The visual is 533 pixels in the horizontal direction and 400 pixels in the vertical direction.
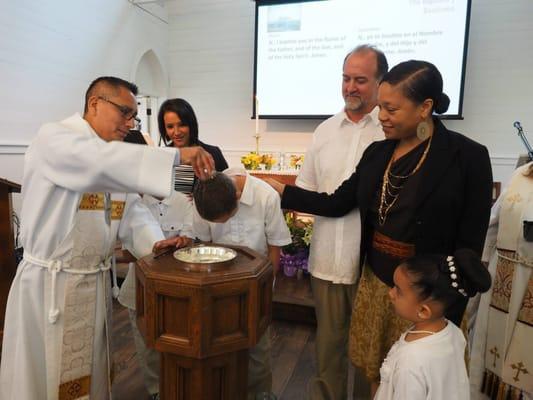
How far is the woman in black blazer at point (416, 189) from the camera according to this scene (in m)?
1.22

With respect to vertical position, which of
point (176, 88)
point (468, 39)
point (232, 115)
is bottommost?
point (232, 115)

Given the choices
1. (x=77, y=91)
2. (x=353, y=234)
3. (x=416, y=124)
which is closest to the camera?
(x=416, y=124)

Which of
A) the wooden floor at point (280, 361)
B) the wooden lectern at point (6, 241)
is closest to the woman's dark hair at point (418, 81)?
the wooden floor at point (280, 361)

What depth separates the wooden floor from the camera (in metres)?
2.23

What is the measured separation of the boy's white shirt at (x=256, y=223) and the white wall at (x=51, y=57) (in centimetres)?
272

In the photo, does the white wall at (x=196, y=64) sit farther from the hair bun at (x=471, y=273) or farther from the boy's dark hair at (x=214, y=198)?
the hair bun at (x=471, y=273)

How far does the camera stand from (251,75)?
534 cm

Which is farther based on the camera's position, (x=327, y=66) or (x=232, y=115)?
(x=232, y=115)

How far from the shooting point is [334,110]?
4.84m

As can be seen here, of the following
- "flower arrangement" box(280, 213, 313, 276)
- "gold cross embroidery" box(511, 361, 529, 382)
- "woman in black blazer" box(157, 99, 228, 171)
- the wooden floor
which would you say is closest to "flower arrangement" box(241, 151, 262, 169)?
"flower arrangement" box(280, 213, 313, 276)

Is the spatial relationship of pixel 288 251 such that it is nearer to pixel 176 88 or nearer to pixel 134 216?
pixel 134 216

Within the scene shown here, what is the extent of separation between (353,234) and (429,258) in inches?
20.6

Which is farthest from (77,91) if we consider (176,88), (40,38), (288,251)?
(288,251)

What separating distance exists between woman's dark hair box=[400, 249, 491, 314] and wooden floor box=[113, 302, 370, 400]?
137 cm
